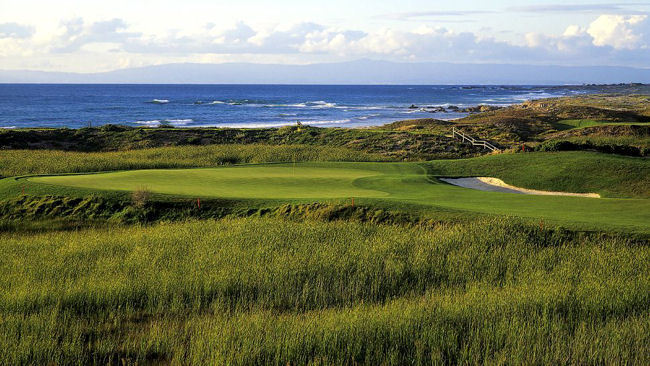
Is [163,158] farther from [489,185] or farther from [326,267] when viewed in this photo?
[326,267]

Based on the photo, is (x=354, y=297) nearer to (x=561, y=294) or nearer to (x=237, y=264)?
(x=237, y=264)

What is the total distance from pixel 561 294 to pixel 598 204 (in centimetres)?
915

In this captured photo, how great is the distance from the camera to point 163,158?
36.6m

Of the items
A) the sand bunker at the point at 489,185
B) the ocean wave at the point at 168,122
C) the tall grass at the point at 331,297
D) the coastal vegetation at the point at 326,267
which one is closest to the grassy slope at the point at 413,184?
the coastal vegetation at the point at 326,267

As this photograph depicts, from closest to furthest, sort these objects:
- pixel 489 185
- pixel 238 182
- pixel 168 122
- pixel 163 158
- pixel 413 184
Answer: pixel 413 184
pixel 238 182
pixel 489 185
pixel 163 158
pixel 168 122

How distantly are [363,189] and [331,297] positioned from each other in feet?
38.3

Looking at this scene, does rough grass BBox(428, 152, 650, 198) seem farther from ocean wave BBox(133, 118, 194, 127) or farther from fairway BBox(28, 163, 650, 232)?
ocean wave BBox(133, 118, 194, 127)

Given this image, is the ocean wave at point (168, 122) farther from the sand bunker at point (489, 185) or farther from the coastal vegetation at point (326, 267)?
the sand bunker at point (489, 185)

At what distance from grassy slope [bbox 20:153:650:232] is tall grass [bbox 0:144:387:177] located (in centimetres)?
713

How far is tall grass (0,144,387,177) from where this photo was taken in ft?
102

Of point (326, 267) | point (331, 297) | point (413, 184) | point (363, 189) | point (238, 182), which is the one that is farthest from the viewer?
point (238, 182)

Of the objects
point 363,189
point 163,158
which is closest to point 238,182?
point 363,189

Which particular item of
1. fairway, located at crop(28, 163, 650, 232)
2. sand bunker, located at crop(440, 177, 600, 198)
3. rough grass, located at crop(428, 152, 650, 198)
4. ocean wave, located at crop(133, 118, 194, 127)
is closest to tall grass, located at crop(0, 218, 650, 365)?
fairway, located at crop(28, 163, 650, 232)

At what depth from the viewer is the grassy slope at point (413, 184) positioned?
17188 mm
